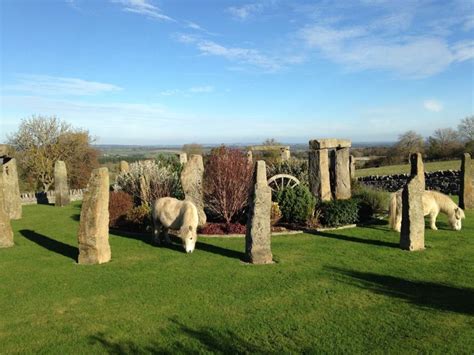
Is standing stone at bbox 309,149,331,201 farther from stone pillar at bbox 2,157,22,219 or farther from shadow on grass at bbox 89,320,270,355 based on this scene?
stone pillar at bbox 2,157,22,219

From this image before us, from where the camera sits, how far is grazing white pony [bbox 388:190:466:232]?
42.6 feet

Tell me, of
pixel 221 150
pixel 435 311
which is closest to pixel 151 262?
pixel 435 311

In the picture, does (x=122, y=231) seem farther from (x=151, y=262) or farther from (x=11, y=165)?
(x=11, y=165)

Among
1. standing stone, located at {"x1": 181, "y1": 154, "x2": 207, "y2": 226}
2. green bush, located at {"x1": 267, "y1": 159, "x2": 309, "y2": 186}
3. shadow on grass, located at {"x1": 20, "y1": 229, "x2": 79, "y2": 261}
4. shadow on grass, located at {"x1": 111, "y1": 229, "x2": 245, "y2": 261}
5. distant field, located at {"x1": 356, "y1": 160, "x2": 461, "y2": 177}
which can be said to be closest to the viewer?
shadow on grass, located at {"x1": 111, "y1": 229, "x2": 245, "y2": 261}

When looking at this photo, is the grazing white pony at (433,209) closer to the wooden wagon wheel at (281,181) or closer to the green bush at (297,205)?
the green bush at (297,205)

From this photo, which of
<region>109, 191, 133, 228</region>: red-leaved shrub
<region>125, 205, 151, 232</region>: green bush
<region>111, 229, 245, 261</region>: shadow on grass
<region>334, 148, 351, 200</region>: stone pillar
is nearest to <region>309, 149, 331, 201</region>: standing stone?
<region>334, 148, 351, 200</region>: stone pillar

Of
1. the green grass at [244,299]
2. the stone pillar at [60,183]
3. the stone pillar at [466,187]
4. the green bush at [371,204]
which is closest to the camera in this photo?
the green grass at [244,299]

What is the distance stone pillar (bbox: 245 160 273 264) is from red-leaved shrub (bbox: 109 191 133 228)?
8.05 meters

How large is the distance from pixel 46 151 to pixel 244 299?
36592mm

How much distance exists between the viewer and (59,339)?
6332 mm

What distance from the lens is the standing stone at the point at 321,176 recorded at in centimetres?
1638

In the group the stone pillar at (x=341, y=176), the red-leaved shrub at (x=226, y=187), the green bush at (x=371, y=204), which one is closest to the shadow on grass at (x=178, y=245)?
the red-leaved shrub at (x=226, y=187)

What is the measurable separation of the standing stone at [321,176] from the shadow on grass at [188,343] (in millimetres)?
10881

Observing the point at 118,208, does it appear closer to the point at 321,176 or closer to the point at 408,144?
the point at 321,176
